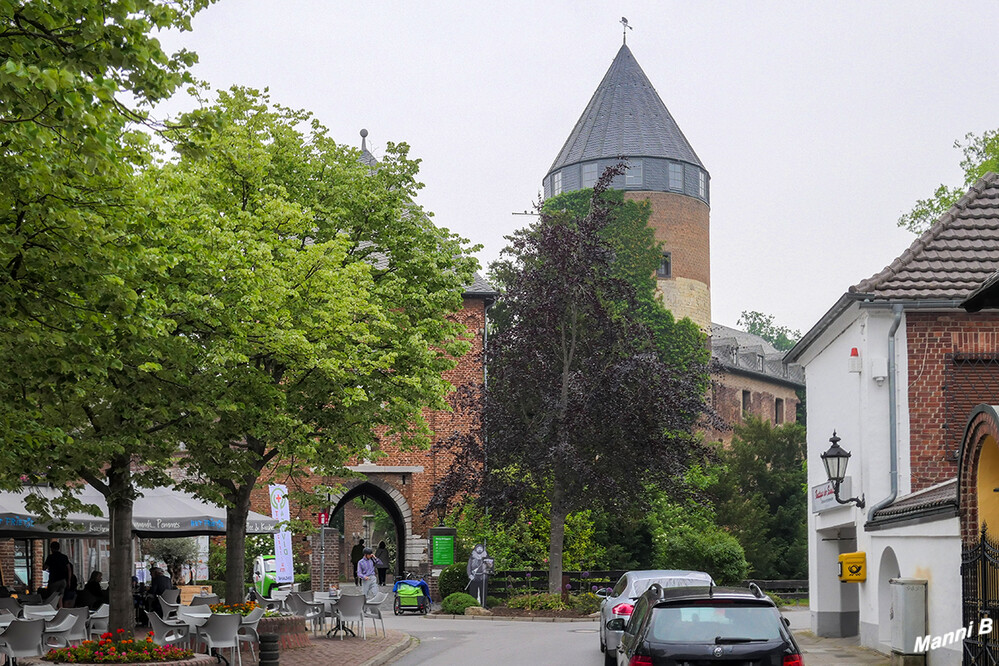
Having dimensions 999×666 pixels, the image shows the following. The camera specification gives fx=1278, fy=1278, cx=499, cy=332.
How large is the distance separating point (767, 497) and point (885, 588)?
97.5ft

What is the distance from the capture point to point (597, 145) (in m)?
73.5

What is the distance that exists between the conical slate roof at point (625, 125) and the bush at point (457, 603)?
139ft

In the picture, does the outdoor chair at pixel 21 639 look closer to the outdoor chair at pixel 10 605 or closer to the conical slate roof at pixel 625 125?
the outdoor chair at pixel 10 605

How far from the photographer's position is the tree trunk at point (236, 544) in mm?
22156

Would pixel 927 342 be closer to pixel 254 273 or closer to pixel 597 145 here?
pixel 254 273

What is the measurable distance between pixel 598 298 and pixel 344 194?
1265 cm

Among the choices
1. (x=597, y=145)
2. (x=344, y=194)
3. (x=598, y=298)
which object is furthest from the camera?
(x=597, y=145)

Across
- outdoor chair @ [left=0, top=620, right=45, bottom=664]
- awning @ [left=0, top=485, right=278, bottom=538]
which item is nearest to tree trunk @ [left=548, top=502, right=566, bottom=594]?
awning @ [left=0, top=485, right=278, bottom=538]

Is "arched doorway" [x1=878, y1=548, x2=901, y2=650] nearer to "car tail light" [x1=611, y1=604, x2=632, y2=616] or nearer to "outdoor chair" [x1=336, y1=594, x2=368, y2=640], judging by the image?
"car tail light" [x1=611, y1=604, x2=632, y2=616]

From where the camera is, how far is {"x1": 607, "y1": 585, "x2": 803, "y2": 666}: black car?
10734 millimetres

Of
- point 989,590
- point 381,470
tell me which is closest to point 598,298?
point 381,470

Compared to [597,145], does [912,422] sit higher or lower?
lower

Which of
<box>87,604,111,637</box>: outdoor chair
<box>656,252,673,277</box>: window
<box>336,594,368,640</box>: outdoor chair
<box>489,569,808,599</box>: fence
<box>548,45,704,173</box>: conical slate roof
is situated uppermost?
<box>548,45,704,173</box>: conical slate roof

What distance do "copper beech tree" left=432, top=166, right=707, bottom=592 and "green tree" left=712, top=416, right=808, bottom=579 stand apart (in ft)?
38.8
